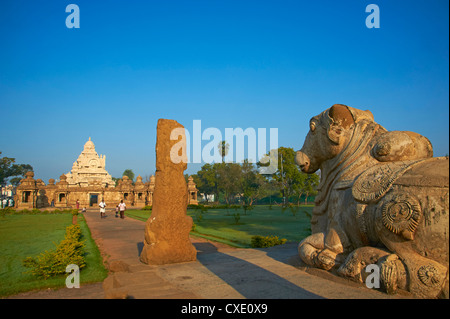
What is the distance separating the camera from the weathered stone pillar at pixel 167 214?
246 inches

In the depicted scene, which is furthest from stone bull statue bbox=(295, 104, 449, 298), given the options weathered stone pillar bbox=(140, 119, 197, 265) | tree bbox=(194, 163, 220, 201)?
tree bbox=(194, 163, 220, 201)

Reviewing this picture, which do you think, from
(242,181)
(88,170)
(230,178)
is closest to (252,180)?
(242,181)

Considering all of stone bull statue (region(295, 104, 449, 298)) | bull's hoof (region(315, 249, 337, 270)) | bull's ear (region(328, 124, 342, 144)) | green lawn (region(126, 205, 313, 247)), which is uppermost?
bull's ear (region(328, 124, 342, 144))

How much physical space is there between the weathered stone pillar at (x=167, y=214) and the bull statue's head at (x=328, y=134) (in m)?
2.48

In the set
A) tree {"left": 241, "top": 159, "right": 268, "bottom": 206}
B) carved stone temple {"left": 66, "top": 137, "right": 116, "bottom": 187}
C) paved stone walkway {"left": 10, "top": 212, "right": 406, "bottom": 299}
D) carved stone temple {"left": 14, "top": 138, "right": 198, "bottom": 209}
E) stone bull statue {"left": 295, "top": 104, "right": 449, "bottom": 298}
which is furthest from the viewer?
tree {"left": 241, "top": 159, "right": 268, "bottom": 206}

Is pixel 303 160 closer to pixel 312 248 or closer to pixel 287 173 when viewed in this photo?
Answer: pixel 312 248

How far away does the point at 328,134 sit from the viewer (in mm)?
5527

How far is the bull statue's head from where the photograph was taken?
17.8ft

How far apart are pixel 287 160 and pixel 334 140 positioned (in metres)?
36.5

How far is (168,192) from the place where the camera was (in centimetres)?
657

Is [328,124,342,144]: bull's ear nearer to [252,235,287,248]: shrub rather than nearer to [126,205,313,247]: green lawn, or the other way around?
[252,235,287,248]: shrub
